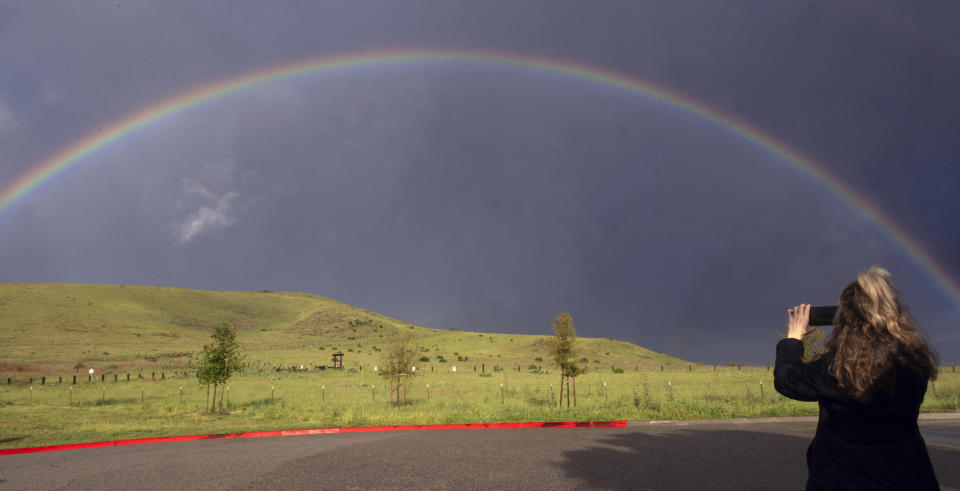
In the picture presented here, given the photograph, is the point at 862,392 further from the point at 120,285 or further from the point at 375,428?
the point at 120,285

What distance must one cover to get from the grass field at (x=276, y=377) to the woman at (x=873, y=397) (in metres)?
16.8

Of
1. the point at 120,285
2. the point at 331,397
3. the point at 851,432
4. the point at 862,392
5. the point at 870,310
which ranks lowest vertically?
the point at 331,397

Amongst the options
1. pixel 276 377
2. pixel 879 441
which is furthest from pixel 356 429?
pixel 276 377

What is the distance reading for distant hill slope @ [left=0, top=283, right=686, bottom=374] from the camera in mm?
71056

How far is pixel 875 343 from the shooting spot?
121 inches

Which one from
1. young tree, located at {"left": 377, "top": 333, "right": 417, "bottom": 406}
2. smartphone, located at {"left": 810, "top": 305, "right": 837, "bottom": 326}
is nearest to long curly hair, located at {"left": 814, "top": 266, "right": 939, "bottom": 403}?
smartphone, located at {"left": 810, "top": 305, "right": 837, "bottom": 326}

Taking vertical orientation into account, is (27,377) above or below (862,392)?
below

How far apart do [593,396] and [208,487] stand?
83.8 feet

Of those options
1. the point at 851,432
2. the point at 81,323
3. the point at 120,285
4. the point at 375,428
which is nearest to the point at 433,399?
the point at 375,428

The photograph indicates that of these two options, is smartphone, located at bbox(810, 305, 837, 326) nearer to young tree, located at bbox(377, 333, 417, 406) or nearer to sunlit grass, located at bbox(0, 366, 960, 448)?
sunlit grass, located at bbox(0, 366, 960, 448)

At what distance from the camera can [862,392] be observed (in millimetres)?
2918

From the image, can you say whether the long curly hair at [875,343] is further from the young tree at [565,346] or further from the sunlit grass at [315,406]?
the young tree at [565,346]

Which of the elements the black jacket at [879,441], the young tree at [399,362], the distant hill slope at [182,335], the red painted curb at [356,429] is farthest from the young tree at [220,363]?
the black jacket at [879,441]

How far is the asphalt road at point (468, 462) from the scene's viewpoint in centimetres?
955
